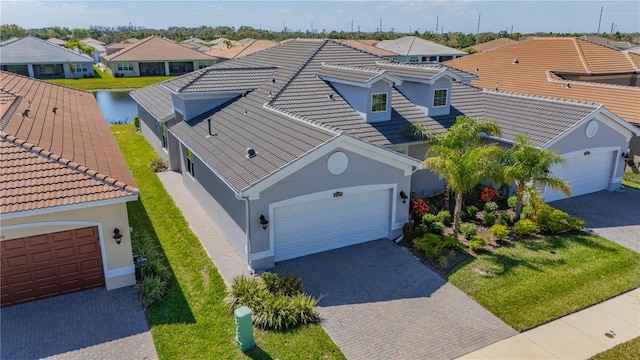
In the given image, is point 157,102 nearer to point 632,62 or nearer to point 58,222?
point 58,222

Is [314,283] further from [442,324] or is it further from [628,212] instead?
[628,212]

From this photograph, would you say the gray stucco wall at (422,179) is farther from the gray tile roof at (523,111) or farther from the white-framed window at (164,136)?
the white-framed window at (164,136)

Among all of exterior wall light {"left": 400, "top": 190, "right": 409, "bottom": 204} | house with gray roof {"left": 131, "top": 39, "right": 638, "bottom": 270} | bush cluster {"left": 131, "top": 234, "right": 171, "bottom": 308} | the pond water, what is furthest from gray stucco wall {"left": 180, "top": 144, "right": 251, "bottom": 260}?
the pond water

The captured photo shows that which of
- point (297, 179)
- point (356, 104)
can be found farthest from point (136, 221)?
point (356, 104)

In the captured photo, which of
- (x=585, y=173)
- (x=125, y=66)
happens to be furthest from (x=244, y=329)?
(x=125, y=66)

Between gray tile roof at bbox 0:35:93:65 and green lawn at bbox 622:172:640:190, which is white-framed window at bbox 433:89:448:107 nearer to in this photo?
green lawn at bbox 622:172:640:190
